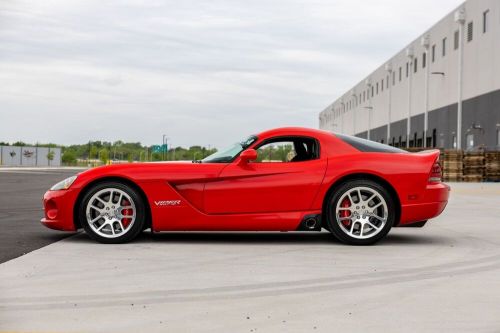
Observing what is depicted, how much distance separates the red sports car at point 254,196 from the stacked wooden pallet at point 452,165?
28489mm

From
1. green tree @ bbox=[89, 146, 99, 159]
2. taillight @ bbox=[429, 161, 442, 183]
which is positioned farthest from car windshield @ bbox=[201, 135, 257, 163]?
green tree @ bbox=[89, 146, 99, 159]

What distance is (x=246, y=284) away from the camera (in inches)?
216

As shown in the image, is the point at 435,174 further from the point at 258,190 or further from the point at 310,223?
the point at 258,190

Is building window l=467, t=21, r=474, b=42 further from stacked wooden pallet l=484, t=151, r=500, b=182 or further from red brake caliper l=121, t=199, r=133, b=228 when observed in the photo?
red brake caliper l=121, t=199, r=133, b=228

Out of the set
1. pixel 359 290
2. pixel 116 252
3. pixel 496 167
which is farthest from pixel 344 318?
pixel 496 167

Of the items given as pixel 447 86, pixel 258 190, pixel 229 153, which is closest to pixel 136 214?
pixel 229 153

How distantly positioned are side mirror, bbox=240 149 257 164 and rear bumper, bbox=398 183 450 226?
69.6 inches

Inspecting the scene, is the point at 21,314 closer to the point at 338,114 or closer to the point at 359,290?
the point at 359,290

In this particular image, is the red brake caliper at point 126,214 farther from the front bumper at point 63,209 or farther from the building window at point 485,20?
the building window at point 485,20

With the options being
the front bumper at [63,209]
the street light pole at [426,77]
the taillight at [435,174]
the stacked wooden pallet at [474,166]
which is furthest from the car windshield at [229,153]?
the street light pole at [426,77]

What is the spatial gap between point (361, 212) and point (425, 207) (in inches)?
29.0

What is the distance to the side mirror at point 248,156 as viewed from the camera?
7.79m

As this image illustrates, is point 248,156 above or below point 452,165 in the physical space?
below

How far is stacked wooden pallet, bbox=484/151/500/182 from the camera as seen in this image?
115 feet
